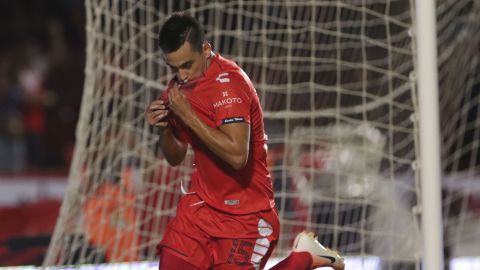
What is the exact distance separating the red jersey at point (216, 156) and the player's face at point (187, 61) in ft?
0.22

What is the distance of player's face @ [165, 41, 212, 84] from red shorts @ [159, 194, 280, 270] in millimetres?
606

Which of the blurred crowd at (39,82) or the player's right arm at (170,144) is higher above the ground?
the blurred crowd at (39,82)

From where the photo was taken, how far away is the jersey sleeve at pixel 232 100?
3781 millimetres

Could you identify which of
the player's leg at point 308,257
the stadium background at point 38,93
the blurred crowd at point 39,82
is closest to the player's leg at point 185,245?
the player's leg at point 308,257

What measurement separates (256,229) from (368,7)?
3005 mm

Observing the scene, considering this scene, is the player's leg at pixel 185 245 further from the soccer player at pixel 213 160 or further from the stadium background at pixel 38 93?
the stadium background at pixel 38 93

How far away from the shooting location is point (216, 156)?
13.3 ft

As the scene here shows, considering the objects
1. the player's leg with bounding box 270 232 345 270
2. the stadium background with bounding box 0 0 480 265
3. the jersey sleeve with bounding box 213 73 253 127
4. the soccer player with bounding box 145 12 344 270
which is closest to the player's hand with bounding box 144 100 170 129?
the soccer player with bounding box 145 12 344 270

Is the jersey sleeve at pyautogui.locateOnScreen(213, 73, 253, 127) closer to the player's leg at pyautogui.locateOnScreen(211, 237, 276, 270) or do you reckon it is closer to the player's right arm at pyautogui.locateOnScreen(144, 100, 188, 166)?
the player's right arm at pyautogui.locateOnScreen(144, 100, 188, 166)

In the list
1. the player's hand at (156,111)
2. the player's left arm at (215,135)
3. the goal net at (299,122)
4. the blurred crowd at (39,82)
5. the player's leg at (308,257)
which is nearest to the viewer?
the player's left arm at (215,135)

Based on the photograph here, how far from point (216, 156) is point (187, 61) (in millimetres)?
472

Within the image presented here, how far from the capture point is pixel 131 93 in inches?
Answer: 244

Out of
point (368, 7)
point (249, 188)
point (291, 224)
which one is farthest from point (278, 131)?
point (249, 188)

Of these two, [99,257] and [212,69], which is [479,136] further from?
[212,69]
